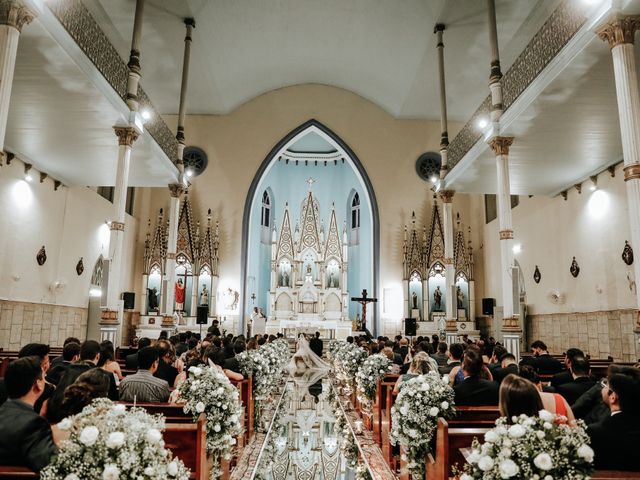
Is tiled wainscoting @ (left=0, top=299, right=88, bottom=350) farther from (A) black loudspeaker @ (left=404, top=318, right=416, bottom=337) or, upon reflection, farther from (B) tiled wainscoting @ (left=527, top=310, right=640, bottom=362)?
(B) tiled wainscoting @ (left=527, top=310, right=640, bottom=362)

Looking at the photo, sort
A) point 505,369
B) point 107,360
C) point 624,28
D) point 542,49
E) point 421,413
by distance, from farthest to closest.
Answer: point 542,49, point 624,28, point 107,360, point 505,369, point 421,413

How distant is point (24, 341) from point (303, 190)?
21.1 metres

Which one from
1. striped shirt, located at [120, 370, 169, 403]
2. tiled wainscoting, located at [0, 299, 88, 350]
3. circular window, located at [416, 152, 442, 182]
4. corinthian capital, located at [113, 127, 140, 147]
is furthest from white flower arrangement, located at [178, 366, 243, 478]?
circular window, located at [416, 152, 442, 182]

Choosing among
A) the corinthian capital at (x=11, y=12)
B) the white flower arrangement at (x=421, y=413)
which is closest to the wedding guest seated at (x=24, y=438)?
the white flower arrangement at (x=421, y=413)

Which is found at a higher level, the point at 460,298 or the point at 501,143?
the point at 501,143

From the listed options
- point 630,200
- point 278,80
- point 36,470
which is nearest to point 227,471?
point 36,470

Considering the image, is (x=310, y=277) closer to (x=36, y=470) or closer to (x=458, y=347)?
(x=458, y=347)

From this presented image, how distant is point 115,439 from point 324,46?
2045 centimetres

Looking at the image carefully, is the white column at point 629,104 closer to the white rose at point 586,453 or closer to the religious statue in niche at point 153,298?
the white rose at point 586,453

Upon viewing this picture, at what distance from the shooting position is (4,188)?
12.6m

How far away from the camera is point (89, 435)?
7.84 ft

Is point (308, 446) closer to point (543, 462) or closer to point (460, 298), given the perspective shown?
point (543, 462)

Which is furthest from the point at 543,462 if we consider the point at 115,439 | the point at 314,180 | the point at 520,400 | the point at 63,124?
the point at 314,180

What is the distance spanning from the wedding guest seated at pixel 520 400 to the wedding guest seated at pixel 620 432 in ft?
1.59
